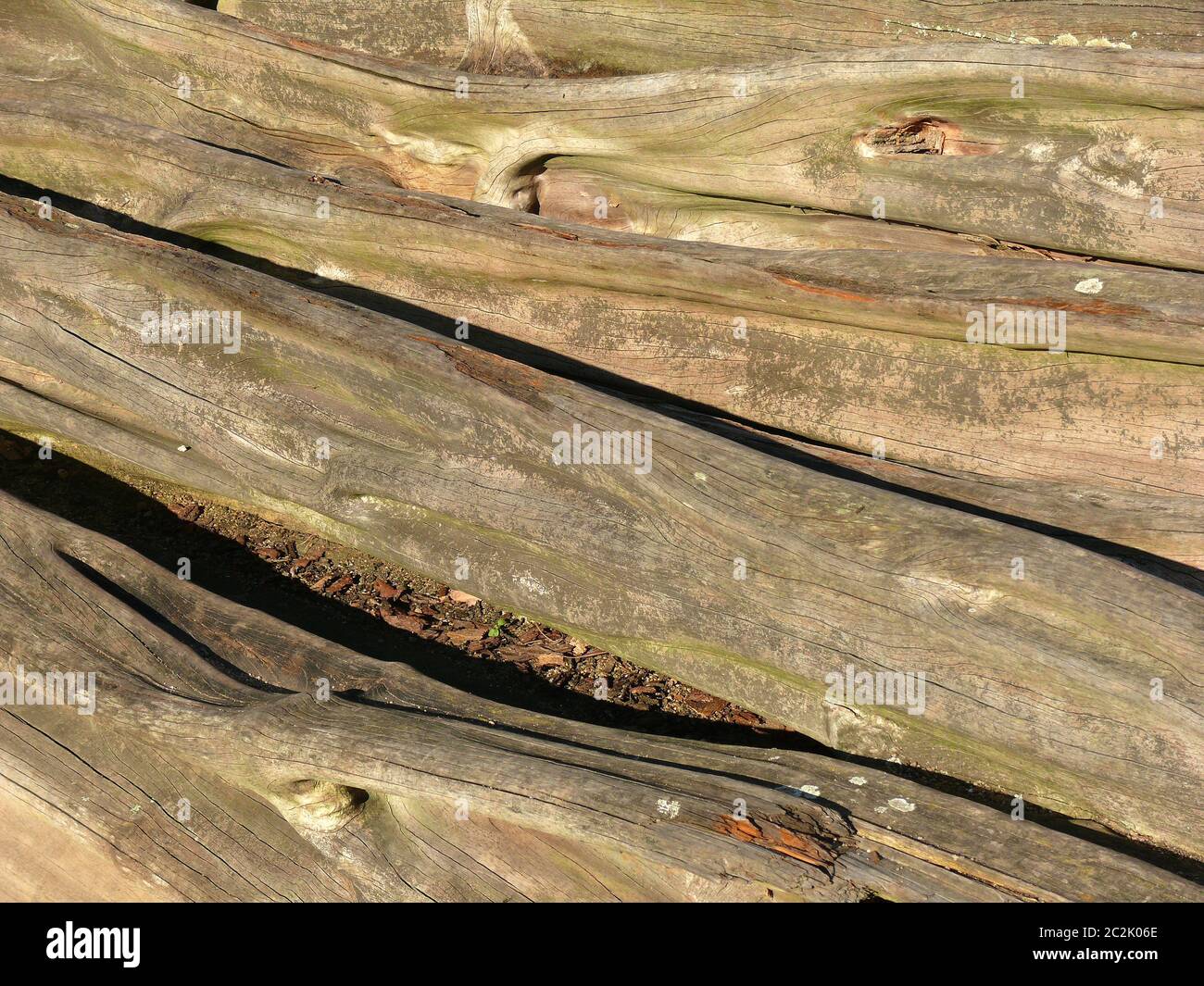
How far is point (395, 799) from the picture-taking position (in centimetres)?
336

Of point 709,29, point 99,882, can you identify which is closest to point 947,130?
point 709,29

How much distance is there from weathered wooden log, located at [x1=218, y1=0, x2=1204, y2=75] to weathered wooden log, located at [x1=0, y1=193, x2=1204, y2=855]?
7.73 ft

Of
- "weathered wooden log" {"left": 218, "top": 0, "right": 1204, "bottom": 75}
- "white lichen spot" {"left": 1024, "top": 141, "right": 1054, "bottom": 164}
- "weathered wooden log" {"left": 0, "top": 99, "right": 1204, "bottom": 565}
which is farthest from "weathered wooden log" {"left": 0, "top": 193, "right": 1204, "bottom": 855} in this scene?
"weathered wooden log" {"left": 218, "top": 0, "right": 1204, "bottom": 75}

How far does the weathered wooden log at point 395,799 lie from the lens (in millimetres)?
3020

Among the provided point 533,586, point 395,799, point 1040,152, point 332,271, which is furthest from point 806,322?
point 395,799

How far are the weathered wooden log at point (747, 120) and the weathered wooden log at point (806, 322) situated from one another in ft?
2.30

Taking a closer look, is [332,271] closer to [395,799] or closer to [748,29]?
[748,29]

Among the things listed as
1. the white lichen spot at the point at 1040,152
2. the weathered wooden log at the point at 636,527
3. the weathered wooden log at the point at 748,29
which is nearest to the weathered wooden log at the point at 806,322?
the weathered wooden log at the point at 636,527

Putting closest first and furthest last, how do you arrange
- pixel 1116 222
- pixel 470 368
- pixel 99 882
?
pixel 99 882 → pixel 470 368 → pixel 1116 222

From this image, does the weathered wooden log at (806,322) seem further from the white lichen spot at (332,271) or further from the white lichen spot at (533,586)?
the white lichen spot at (533,586)

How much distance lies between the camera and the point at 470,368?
398cm

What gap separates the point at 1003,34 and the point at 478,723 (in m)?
4.32

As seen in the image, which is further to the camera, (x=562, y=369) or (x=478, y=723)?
(x=562, y=369)

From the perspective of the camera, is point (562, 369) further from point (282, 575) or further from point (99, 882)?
point (99, 882)
